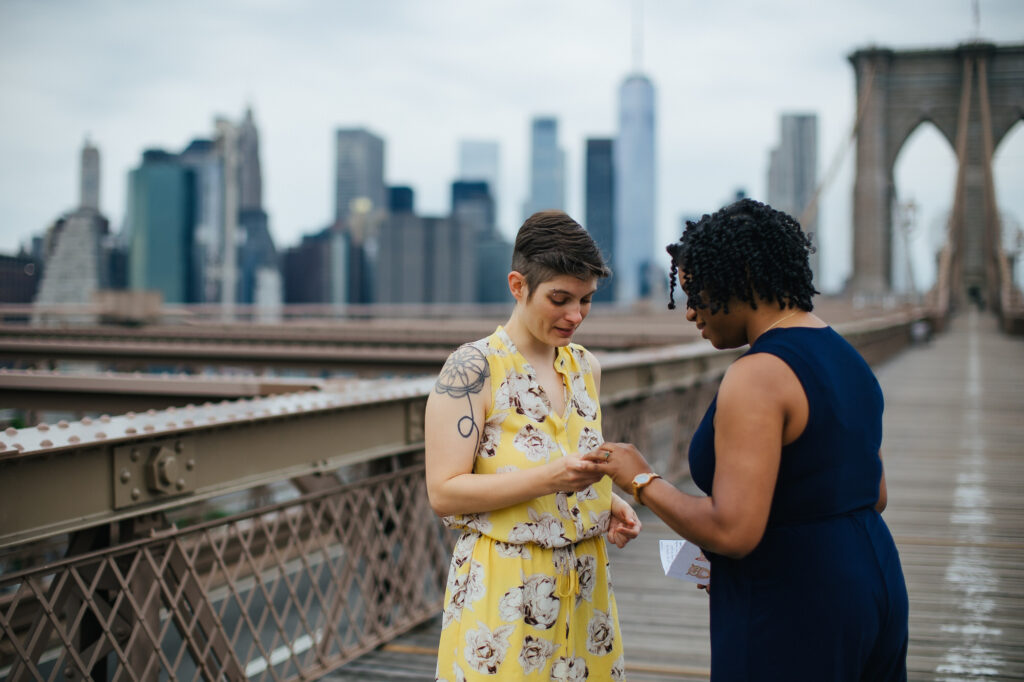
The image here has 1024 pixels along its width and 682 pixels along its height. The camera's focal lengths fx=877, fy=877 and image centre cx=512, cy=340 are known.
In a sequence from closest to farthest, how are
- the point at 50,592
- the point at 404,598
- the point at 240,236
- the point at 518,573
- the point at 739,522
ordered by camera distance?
the point at 739,522 → the point at 518,573 → the point at 50,592 → the point at 404,598 → the point at 240,236

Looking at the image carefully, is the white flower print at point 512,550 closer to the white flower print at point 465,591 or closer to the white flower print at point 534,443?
the white flower print at point 465,591

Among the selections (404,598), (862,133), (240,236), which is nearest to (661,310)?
(404,598)

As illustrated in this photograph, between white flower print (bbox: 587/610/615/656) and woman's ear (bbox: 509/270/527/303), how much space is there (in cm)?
83

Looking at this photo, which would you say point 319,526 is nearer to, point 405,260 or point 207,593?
point 207,593

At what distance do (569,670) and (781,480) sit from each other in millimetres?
733

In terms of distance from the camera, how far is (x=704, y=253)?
194cm

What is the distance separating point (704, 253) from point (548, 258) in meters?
0.39

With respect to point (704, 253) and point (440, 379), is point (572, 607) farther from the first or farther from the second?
point (704, 253)

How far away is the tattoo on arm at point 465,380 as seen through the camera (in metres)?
2.12

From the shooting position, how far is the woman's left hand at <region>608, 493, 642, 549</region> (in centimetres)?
221

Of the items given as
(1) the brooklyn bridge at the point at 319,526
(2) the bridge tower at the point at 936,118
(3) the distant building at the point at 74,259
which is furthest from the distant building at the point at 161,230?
(1) the brooklyn bridge at the point at 319,526

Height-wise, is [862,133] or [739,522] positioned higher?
[862,133]

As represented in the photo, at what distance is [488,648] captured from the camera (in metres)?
2.06

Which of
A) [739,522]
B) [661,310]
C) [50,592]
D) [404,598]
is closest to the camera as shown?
[739,522]
